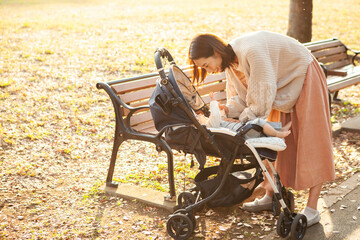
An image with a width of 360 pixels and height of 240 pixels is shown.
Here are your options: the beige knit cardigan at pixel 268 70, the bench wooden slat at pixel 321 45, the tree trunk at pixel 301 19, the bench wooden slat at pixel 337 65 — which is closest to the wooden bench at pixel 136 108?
the beige knit cardigan at pixel 268 70

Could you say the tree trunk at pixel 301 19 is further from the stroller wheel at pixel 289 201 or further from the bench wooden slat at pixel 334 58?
the stroller wheel at pixel 289 201

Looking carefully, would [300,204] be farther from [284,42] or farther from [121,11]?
[121,11]

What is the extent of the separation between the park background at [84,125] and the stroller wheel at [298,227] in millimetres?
384

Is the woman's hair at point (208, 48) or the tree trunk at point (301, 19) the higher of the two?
the woman's hair at point (208, 48)

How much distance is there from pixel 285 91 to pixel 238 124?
1.64ft

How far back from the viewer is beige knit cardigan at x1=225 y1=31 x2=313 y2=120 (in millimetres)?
3789

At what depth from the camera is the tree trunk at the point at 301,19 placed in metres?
9.25

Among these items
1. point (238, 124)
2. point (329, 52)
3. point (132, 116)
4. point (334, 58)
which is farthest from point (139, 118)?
point (334, 58)

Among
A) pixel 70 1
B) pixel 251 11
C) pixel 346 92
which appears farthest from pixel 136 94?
pixel 70 1

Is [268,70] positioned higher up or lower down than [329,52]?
higher up

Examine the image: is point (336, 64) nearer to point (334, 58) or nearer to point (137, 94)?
point (334, 58)

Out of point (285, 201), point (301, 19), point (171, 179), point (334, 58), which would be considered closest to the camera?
point (285, 201)

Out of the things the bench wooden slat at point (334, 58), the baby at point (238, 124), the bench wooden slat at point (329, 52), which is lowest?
the bench wooden slat at point (334, 58)

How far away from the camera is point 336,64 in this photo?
8.48 metres
